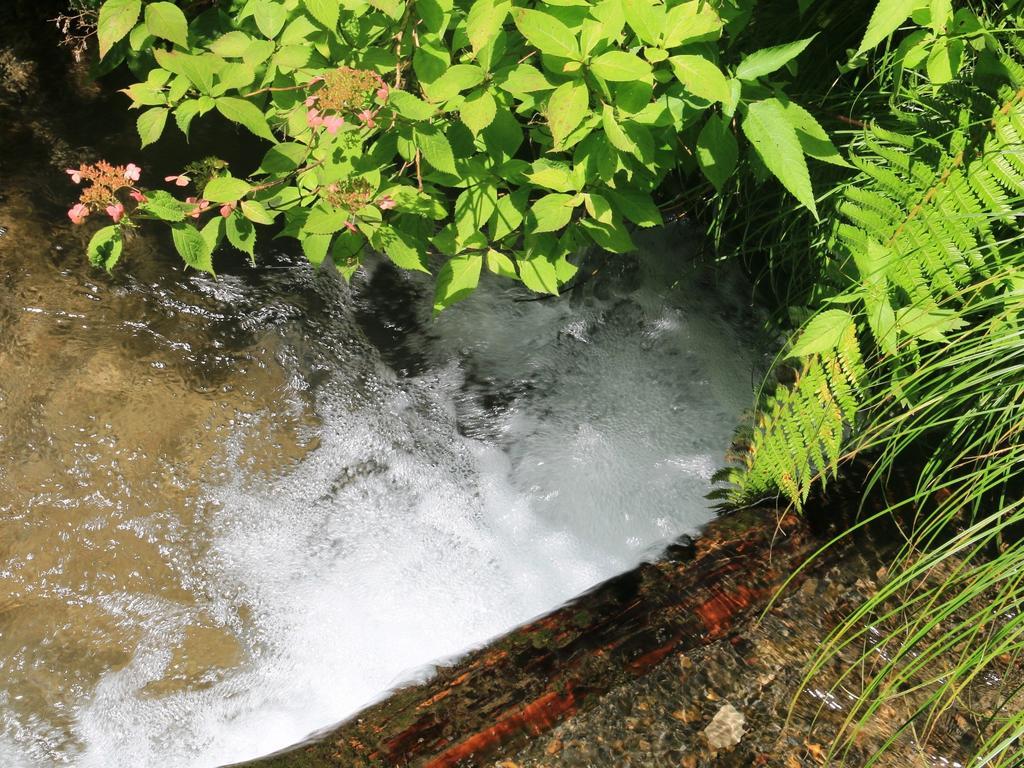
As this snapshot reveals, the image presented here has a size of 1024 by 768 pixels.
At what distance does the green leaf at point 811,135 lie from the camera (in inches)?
58.1

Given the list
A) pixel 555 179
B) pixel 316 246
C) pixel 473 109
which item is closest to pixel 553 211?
pixel 555 179

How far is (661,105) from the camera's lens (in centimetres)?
143

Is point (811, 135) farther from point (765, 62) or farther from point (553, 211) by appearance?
point (553, 211)

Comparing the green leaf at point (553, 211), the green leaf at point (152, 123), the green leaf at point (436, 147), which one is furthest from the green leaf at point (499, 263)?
the green leaf at point (152, 123)

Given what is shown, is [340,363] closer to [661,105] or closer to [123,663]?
[123,663]

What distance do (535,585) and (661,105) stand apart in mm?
1239

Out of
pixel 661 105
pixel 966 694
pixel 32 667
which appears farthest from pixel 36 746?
pixel 966 694

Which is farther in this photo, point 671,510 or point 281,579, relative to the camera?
point 671,510

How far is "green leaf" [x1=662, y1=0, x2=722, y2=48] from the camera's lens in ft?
4.26

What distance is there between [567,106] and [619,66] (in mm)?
105

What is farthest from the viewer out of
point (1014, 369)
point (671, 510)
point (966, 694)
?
point (671, 510)

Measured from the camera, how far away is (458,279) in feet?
5.49

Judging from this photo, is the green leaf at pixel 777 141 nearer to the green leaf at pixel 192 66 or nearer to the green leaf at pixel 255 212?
the green leaf at pixel 255 212

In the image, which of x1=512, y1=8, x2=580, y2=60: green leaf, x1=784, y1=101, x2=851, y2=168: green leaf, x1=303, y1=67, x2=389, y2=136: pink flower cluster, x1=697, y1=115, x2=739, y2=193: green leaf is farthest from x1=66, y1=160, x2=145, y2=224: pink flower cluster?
x1=784, y1=101, x2=851, y2=168: green leaf
